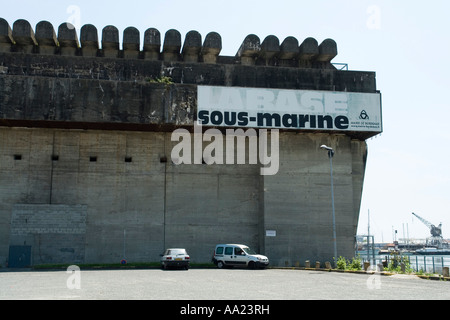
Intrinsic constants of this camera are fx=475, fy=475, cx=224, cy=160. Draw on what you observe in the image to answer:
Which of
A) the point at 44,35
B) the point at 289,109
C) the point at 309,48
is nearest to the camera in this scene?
the point at 289,109

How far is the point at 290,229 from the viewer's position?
34406mm

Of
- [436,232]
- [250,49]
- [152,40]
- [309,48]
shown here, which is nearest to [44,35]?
[152,40]

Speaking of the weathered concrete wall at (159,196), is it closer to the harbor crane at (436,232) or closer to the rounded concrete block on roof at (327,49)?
the rounded concrete block on roof at (327,49)

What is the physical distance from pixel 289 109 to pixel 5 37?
71.9 feet

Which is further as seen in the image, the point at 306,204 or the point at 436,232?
the point at 436,232

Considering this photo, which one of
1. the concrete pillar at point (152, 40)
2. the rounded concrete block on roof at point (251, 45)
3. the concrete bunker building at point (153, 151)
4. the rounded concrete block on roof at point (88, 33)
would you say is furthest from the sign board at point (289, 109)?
the rounded concrete block on roof at point (88, 33)

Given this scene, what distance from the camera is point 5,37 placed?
3562 cm

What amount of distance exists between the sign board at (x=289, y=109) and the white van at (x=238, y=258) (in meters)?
8.93

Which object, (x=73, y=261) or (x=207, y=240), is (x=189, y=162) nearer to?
(x=207, y=240)

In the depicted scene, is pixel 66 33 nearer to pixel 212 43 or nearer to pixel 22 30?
pixel 22 30

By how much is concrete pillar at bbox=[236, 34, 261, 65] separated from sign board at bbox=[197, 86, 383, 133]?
4521 millimetres

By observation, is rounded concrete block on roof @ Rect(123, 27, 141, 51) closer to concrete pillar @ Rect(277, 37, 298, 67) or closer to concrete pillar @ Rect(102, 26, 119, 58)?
concrete pillar @ Rect(102, 26, 119, 58)

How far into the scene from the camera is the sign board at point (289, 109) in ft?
112
